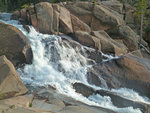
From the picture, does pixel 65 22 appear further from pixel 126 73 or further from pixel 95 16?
pixel 126 73

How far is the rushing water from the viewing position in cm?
1005

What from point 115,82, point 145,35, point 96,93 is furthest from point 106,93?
point 145,35

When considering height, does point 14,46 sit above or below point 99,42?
above

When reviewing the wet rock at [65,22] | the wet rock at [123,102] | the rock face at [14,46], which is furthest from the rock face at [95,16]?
the wet rock at [123,102]

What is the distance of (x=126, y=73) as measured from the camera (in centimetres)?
1305

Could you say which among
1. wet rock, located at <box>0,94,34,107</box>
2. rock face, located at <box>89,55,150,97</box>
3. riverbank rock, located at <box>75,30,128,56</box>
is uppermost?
wet rock, located at <box>0,94,34,107</box>

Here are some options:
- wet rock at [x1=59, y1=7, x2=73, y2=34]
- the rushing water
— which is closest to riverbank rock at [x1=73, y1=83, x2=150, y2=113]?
the rushing water

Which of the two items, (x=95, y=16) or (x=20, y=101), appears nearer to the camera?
(x=20, y=101)

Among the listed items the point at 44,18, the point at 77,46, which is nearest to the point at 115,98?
the point at 77,46

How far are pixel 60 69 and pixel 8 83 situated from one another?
509 centimetres

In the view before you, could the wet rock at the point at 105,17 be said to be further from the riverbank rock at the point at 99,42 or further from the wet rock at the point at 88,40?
the wet rock at the point at 88,40

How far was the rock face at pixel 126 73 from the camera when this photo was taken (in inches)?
492

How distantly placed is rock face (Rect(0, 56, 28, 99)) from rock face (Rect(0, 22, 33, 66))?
3.08 metres

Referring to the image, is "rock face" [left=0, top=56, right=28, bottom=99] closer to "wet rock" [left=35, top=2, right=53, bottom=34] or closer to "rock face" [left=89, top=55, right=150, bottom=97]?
"rock face" [left=89, top=55, right=150, bottom=97]
